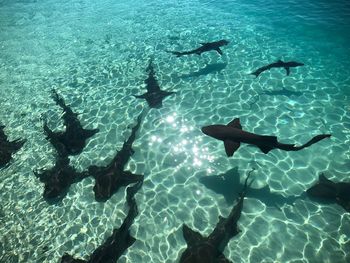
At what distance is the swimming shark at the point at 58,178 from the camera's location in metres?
10.5

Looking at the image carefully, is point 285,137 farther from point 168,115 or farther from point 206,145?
point 168,115

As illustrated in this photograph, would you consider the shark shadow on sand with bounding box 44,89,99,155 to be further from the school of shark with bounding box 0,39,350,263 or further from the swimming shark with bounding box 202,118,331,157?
the swimming shark with bounding box 202,118,331,157

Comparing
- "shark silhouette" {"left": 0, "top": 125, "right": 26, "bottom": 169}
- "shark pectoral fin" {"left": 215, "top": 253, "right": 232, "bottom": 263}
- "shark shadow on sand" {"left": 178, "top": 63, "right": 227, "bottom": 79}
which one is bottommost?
Answer: "shark silhouette" {"left": 0, "top": 125, "right": 26, "bottom": 169}

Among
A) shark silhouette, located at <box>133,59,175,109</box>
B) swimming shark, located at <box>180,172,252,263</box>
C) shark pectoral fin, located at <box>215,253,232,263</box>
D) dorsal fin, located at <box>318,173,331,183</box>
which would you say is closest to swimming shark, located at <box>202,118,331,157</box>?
swimming shark, located at <box>180,172,252,263</box>

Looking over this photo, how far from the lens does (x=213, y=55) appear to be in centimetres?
1848

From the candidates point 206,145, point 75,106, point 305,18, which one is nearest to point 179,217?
point 206,145

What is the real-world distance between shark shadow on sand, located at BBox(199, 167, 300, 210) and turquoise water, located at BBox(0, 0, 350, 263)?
21 centimetres

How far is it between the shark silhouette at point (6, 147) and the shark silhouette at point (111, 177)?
4.08 m

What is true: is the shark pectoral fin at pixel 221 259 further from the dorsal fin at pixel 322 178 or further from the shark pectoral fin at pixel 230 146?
the dorsal fin at pixel 322 178

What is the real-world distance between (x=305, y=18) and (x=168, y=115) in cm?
1845

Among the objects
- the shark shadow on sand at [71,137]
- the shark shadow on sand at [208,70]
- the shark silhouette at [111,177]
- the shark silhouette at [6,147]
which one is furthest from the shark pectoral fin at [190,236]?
the shark shadow on sand at [208,70]

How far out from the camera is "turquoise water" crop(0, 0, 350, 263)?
9.14m

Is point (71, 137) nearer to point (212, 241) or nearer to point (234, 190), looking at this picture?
point (234, 190)

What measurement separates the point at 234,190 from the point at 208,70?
A: 8726mm
